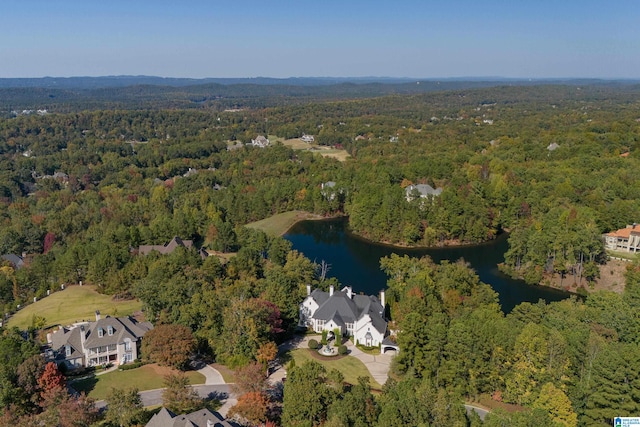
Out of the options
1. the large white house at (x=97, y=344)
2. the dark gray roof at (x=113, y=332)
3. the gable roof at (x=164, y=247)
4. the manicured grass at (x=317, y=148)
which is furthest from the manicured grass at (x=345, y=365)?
the manicured grass at (x=317, y=148)

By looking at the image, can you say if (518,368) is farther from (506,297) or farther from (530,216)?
(530,216)

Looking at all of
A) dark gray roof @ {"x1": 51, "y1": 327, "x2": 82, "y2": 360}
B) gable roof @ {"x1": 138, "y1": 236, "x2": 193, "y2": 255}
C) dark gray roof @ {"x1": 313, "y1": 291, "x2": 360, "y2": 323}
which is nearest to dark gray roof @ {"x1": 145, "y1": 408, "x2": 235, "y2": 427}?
dark gray roof @ {"x1": 51, "y1": 327, "x2": 82, "y2": 360}

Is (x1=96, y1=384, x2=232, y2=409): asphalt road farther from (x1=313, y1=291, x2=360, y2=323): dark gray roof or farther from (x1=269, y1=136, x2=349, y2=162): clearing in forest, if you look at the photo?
(x1=269, y1=136, x2=349, y2=162): clearing in forest

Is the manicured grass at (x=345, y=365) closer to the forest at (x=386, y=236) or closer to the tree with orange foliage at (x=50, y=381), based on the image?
the forest at (x=386, y=236)

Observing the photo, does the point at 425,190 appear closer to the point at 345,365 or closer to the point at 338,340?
the point at 338,340

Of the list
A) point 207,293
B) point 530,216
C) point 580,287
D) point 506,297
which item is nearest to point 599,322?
point 506,297
